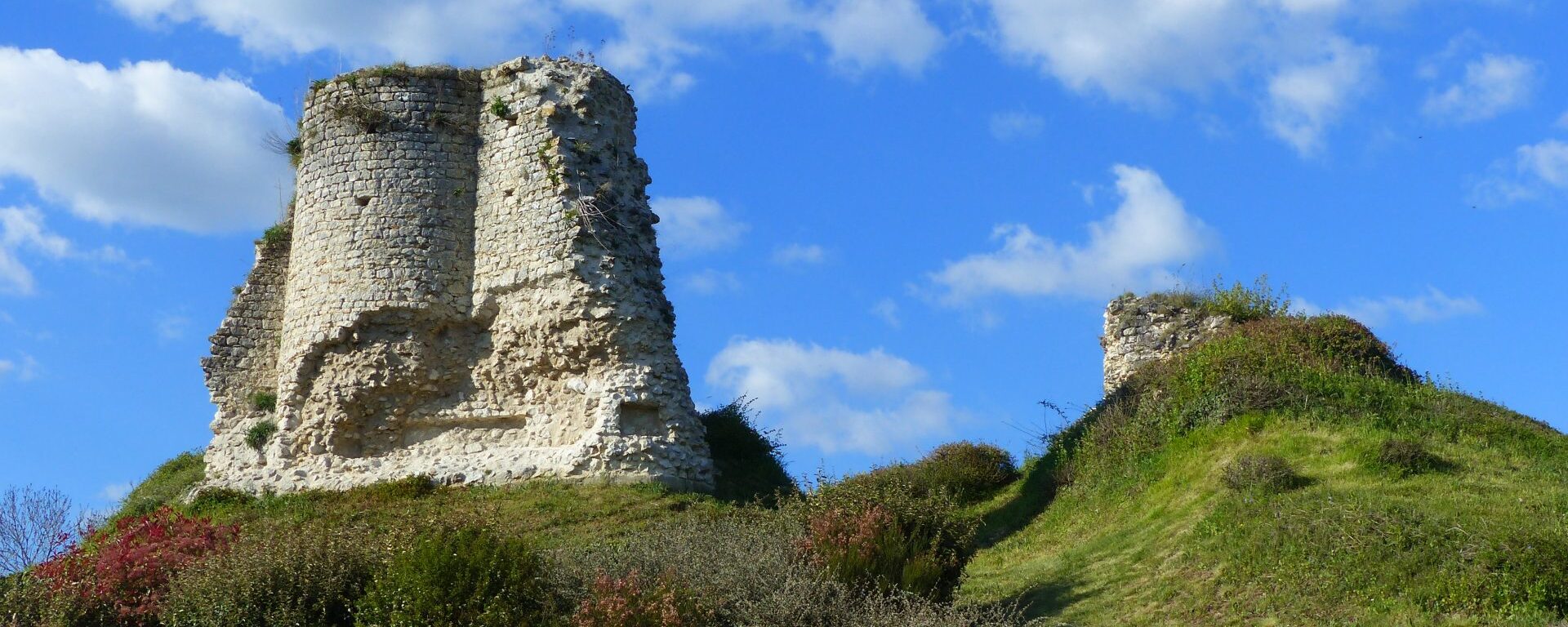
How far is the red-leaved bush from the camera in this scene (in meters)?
14.0

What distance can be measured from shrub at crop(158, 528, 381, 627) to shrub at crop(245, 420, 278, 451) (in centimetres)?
759

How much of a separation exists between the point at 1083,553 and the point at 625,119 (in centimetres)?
912

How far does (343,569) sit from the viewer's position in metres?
13.6

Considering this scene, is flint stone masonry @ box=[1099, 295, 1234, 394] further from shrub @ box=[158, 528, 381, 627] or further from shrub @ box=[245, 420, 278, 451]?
shrub @ box=[158, 528, 381, 627]

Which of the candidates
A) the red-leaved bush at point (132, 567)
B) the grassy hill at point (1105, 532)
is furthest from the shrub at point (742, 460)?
the red-leaved bush at point (132, 567)

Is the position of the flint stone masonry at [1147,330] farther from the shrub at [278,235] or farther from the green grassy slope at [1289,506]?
the shrub at [278,235]

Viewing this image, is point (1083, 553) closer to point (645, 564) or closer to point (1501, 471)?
point (1501, 471)

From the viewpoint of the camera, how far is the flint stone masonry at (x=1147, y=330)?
24906 mm

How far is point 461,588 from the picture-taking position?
12.8 meters

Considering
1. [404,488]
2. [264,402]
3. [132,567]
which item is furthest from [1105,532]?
[264,402]

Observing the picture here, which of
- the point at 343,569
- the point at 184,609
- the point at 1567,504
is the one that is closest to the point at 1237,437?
the point at 1567,504

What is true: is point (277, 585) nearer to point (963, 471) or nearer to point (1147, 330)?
point (963, 471)

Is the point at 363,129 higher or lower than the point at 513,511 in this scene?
higher

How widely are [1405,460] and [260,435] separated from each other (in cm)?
1517
